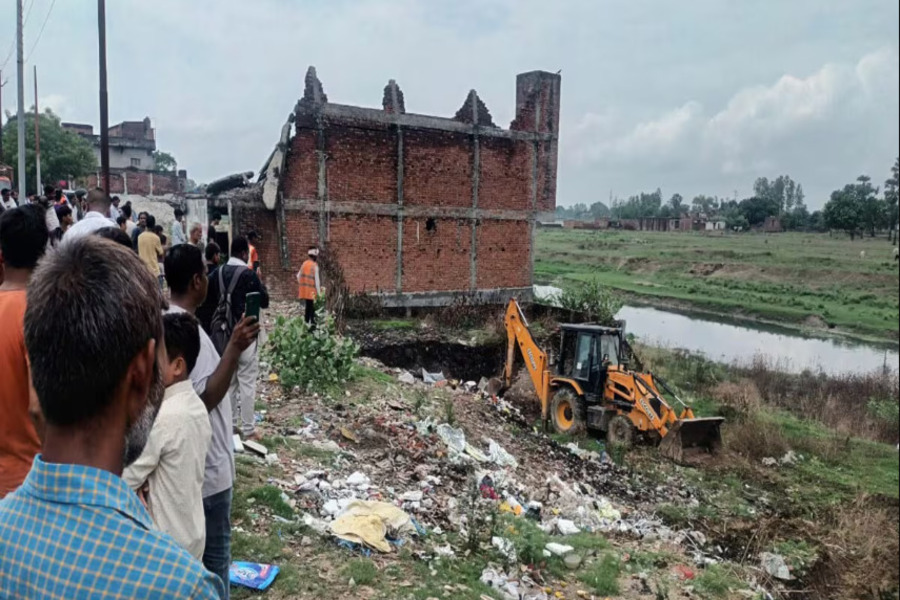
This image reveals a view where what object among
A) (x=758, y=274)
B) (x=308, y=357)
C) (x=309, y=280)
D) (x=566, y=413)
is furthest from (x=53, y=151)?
(x=758, y=274)

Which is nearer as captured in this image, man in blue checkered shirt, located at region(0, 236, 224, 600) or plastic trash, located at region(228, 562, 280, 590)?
man in blue checkered shirt, located at region(0, 236, 224, 600)

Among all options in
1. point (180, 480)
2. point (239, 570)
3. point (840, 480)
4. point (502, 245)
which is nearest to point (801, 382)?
point (840, 480)

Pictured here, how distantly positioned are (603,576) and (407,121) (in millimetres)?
13495

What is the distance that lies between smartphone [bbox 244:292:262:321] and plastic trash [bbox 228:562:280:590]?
188 cm

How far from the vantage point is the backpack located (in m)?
4.84

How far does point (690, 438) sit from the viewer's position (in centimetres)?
993

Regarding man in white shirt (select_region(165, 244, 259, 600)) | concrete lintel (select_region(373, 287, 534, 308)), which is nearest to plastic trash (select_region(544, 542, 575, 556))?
man in white shirt (select_region(165, 244, 259, 600))

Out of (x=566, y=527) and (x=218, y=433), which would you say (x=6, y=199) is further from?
(x=566, y=527)

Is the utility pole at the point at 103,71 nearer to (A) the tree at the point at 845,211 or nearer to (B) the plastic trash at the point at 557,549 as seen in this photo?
(B) the plastic trash at the point at 557,549

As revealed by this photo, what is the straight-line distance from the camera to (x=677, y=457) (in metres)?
9.80

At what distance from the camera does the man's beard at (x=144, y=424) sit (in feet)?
3.82

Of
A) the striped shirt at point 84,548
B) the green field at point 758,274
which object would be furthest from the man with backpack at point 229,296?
the green field at point 758,274

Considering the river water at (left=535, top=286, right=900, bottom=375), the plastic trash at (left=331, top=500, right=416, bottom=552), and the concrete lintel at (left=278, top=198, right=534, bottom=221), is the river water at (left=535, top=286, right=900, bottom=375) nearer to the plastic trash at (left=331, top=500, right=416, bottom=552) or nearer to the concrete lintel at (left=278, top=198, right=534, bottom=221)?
the concrete lintel at (left=278, top=198, right=534, bottom=221)

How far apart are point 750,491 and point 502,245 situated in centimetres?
1088
